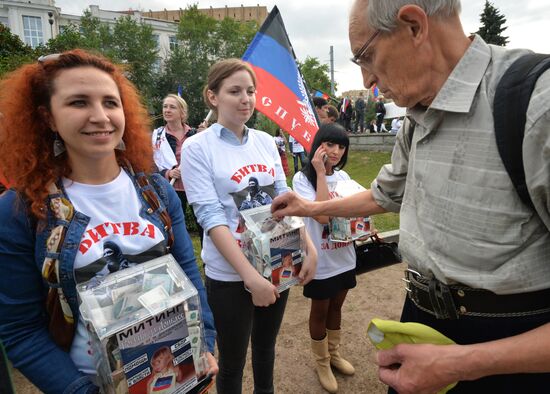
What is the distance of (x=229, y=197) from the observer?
1.96m

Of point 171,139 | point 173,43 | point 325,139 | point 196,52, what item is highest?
point 173,43

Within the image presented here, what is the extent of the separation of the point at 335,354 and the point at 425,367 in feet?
6.60

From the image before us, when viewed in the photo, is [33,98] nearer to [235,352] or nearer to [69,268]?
[69,268]

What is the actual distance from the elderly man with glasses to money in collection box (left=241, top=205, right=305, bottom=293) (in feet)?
2.33

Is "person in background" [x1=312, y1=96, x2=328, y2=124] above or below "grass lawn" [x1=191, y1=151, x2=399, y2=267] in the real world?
above

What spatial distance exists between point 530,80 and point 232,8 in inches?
3713

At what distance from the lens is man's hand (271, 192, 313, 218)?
1.90 metres

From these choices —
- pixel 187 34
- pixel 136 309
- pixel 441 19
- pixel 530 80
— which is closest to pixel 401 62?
pixel 441 19

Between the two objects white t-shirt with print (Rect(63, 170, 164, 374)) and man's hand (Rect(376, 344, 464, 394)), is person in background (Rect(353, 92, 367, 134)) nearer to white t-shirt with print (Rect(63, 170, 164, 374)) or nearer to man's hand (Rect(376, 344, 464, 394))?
white t-shirt with print (Rect(63, 170, 164, 374))

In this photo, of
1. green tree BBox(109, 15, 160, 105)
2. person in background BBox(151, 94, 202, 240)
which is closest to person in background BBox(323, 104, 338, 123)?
person in background BBox(151, 94, 202, 240)

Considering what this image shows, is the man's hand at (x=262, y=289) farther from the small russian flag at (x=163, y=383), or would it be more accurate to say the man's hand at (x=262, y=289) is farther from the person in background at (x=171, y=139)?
the person in background at (x=171, y=139)

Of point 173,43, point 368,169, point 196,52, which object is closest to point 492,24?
point 368,169

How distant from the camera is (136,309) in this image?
114 cm

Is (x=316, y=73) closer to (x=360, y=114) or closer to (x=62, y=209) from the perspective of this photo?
(x=360, y=114)
